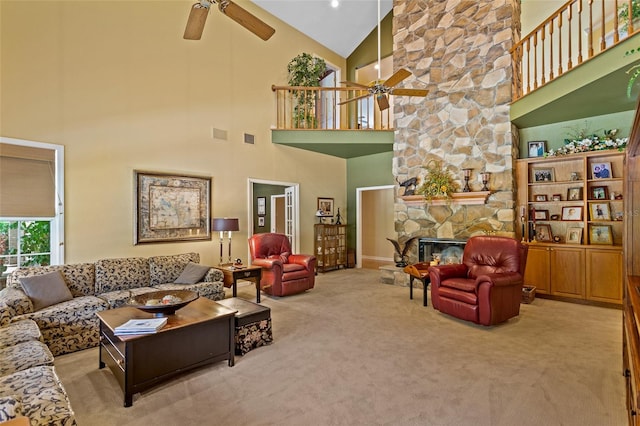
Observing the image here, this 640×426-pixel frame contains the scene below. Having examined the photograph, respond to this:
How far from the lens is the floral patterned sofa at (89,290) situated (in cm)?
301

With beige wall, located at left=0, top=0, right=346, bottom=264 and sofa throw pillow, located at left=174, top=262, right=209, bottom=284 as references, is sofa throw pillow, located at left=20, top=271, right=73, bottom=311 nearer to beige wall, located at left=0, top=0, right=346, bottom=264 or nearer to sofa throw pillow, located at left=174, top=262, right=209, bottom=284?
beige wall, located at left=0, top=0, right=346, bottom=264

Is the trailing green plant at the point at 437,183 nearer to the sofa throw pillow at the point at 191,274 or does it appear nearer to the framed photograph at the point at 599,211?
the framed photograph at the point at 599,211

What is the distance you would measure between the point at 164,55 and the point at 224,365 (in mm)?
4733

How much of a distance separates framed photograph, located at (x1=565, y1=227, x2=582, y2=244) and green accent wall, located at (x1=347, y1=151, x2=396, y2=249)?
3.58 meters

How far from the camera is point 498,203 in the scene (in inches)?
213

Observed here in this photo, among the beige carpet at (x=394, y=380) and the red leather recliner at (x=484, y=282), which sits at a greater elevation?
the red leather recliner at (x=484, y=282)

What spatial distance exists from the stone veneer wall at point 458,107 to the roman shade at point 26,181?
5767 millimetres

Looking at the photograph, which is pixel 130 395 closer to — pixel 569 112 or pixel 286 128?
pixel 286 128

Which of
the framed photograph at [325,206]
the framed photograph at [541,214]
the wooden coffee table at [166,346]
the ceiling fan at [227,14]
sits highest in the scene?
the ceiling fan at [227,14]

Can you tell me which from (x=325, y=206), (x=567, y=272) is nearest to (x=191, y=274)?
(x=325, y=206)

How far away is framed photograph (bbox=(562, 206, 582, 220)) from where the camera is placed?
4.95 meters

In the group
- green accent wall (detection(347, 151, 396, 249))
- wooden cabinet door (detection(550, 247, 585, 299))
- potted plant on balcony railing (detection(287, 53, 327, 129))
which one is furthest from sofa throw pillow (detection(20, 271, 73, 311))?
wooden cabinet door (detection(550, 247, 585, 299))

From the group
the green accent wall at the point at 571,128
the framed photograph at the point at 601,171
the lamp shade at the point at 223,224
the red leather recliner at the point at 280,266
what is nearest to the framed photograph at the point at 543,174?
the green accent wall at the point at 571,128

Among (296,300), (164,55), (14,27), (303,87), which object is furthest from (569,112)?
(14,27)
